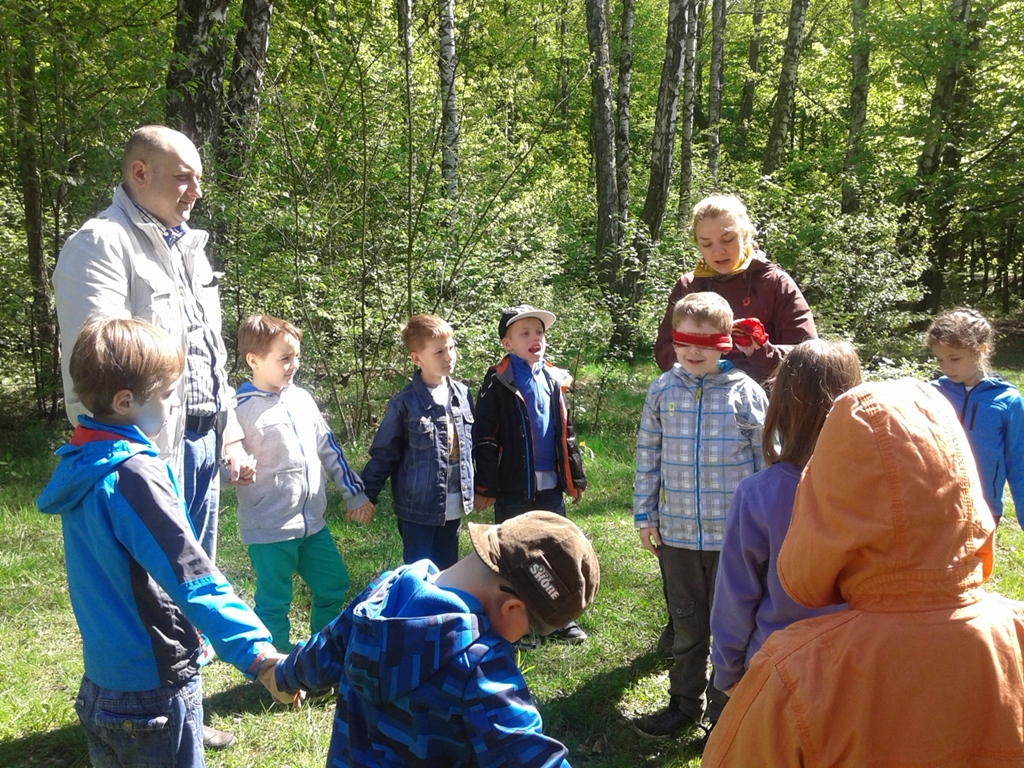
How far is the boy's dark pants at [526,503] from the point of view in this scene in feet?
15.4

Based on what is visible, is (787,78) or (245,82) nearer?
(245,82)

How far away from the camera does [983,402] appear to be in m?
4.80

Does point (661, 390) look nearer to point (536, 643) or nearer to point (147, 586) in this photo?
point (536, 643)

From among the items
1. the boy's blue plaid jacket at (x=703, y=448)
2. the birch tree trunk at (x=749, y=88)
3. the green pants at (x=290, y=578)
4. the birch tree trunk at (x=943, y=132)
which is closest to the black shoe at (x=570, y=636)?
the boy's blue plaid jacket at (x=703, y=448)

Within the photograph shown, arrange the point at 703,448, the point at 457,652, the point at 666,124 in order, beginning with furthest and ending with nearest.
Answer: the point at 666,124 → the point at 703,448 → the point at 457,652

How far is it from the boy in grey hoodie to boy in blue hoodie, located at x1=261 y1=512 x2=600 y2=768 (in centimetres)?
221

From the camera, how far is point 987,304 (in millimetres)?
24453

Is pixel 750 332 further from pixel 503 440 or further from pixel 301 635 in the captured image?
pixel 301 635

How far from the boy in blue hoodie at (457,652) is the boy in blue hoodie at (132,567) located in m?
0.48

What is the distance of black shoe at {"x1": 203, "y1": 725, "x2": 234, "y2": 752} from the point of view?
11.2 ft

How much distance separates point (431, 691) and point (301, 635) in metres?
3.13

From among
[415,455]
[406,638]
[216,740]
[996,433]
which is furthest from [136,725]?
Answer: [996,433]

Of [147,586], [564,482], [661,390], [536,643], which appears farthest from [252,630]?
[564,482]

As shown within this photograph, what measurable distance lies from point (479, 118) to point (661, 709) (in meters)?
7.08
